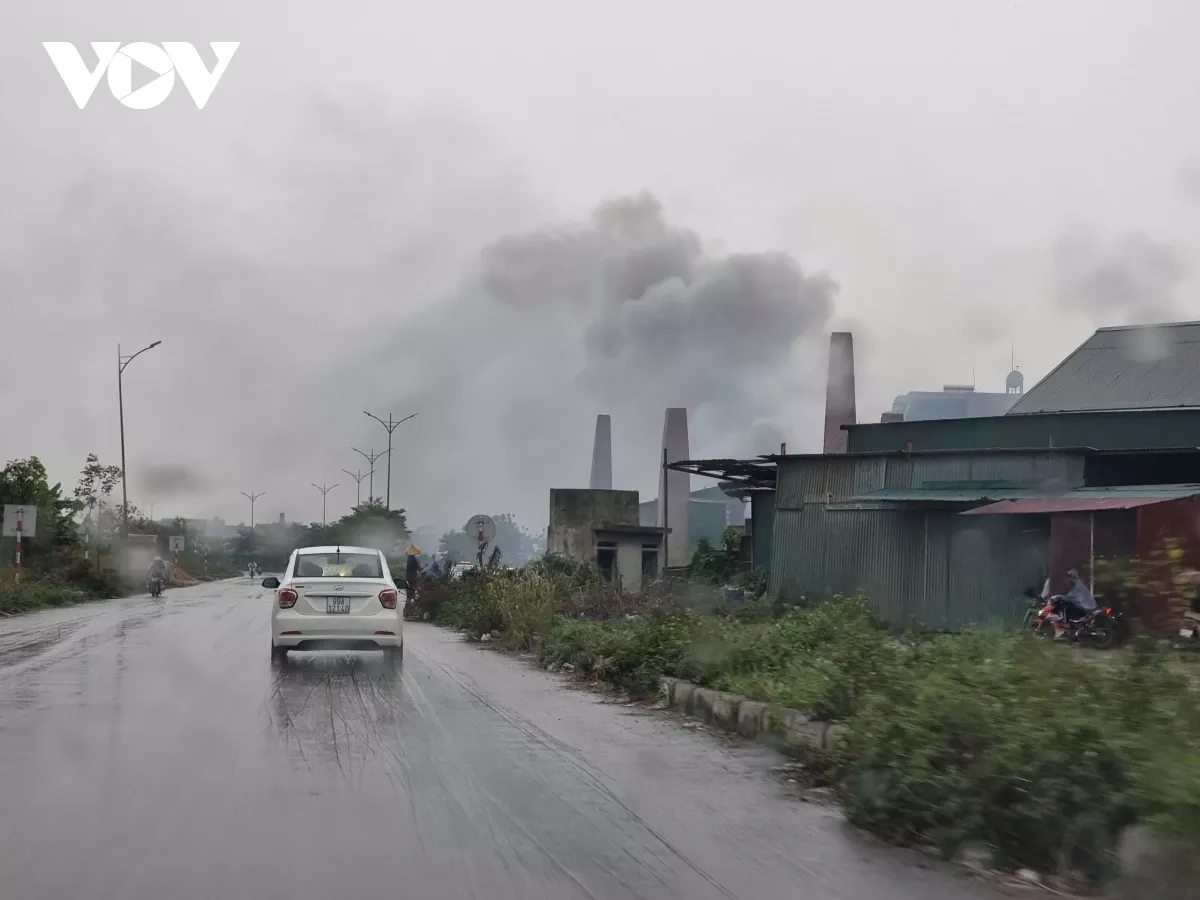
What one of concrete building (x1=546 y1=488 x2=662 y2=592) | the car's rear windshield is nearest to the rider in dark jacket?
concrete building (x1=546 y1=488 x2=662 y2=592)

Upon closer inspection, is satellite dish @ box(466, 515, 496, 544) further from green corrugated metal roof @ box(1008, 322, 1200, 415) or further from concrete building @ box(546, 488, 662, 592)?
green corrugated metal roof @ box(1008, 322, 1200, 415)

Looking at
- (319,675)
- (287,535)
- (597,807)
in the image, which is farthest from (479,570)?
(287,535)

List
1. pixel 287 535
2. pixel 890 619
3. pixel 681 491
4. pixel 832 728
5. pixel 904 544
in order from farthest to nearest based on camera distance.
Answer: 1. pixel 287 535
2. pixel 681 491
3. pixel 904 544
4. pixel 890 619
5. pixel 832 728

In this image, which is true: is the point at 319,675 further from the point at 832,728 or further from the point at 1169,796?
the point at 1169,796

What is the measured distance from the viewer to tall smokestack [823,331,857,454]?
55.6 meters

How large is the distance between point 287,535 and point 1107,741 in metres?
160

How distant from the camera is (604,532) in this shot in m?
44.8

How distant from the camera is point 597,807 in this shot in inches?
302

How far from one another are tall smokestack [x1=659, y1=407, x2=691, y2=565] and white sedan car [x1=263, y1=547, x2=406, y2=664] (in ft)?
142

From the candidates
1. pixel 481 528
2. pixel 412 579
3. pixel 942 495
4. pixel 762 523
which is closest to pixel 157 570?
pixel 412 579

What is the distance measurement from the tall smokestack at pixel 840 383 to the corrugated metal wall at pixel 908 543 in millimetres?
27840

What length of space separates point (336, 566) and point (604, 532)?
1089 inches

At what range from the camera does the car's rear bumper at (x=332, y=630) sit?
16562 mm

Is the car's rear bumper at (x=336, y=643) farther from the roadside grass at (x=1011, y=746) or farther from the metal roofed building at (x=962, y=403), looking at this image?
the metal roofed building at (x=962, y=403)
